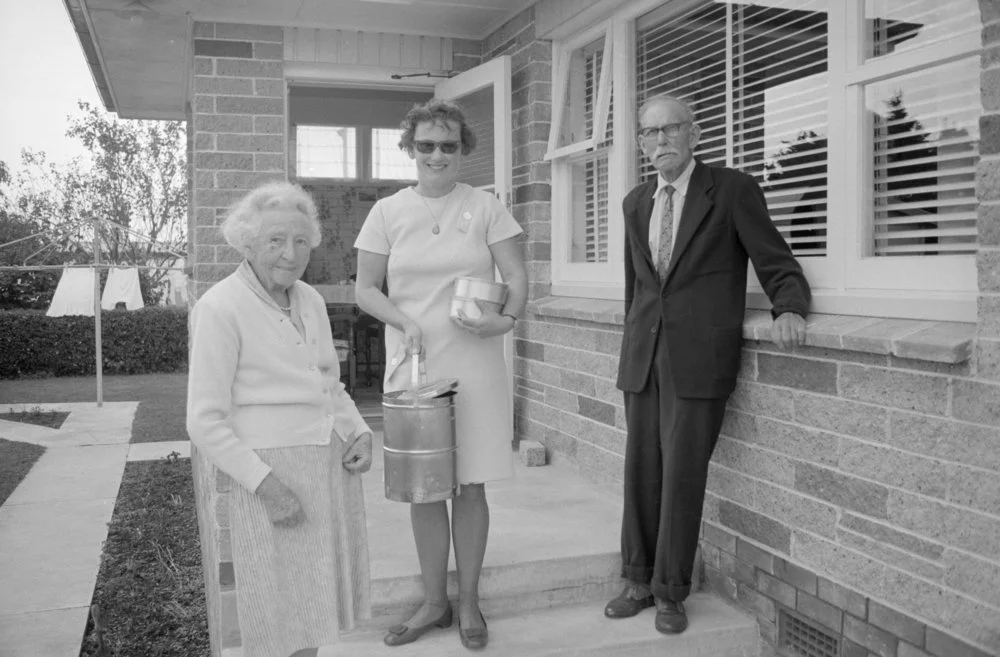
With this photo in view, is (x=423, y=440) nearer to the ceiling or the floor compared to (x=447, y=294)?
nearer to the floor

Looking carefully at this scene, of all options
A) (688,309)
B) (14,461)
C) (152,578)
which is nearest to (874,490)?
(688,309)

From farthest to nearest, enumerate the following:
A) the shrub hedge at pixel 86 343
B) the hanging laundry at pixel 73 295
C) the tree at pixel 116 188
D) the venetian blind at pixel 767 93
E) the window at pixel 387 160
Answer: the tree at pixel 116 188, the shrub hedge at pixel 86 343, the hanging laundry at pixel 73 295, the window at pixel 387 160, the venetian blind at pixel 767 93

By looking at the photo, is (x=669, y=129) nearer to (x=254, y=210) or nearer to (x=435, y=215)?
(x=435, y=215)

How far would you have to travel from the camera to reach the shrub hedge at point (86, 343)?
15375mm

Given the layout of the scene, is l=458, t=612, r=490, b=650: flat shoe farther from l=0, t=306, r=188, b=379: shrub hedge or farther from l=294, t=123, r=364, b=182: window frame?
l=0, t=306, r=188, b=379: shrub hedge

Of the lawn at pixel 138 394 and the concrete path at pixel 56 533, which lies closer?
the concrete path at pixel 56 533

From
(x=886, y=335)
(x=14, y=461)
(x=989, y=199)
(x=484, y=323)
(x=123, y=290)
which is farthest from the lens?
(x=123, y=290)

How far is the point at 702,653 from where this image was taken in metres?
3.24

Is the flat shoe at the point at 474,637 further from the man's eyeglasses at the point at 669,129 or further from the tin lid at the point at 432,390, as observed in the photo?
the man's eyeglasses at the point at 669,129

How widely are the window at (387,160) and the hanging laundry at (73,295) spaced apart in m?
5.34

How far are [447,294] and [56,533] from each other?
13.0 ft

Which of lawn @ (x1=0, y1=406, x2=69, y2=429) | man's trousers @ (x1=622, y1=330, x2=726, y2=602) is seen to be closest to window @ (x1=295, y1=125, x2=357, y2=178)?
lawn @ (x1=0, y1=406, x2=69, y2=429)

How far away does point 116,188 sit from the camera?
65.3ft

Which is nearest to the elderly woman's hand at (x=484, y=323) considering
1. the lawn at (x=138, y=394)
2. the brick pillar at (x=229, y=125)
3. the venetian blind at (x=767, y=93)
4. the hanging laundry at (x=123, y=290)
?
the venetian blind at (x=767, y=93)
